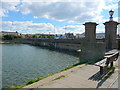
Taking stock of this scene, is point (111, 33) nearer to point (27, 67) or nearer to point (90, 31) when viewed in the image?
point (90, 31)

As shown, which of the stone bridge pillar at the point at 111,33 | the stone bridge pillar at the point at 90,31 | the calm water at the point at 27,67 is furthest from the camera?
the stone bridge pillar at the point at 111,33

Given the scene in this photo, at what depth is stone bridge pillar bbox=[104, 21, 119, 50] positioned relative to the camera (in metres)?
20.3

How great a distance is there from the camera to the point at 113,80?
609cm

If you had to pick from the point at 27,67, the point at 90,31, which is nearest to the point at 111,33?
the point at 90,31

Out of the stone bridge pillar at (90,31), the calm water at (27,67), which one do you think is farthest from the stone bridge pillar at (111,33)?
the calm water at (27,67)

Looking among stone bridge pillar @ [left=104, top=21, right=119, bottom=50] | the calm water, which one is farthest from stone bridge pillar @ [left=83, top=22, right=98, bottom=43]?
the calm water

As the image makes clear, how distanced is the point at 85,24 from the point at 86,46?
8714 mm

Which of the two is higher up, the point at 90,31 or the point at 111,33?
the point at 90,31

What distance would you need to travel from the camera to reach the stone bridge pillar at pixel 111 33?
2029 centimetres

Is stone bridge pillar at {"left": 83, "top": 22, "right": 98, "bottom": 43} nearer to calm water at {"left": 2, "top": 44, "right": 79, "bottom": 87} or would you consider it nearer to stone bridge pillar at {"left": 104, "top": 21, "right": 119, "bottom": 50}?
stone bridge pillar at {"left": 104, "top": 21, "right": 119, "bottom": 50}

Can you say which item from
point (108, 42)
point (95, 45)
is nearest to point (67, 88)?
point (95, 45)

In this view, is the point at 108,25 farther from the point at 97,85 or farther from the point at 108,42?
the point at 97,85

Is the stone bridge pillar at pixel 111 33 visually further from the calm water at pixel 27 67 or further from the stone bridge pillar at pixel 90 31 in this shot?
the calm water at pixel 27 67

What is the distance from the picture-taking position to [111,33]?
2056 cm
